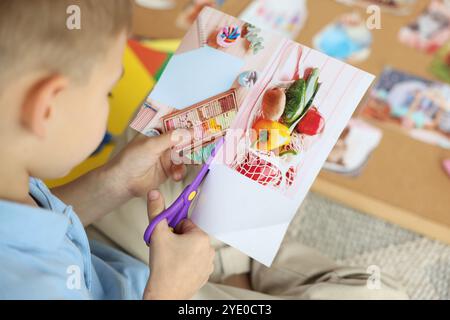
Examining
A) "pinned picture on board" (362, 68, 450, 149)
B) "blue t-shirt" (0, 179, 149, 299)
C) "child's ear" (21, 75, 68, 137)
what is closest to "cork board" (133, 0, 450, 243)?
"pinned picture on board" (362, 68, 450, 149)

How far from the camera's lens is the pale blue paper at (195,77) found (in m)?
0.63

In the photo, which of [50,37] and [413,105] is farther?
[413,105]

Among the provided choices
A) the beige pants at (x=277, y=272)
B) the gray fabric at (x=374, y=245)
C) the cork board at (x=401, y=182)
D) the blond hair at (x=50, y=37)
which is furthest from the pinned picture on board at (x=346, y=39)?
the blond hair at (x=50, y=37)

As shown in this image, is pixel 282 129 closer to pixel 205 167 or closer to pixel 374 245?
pixel 205 167

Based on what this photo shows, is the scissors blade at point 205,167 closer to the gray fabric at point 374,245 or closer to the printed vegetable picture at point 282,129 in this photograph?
the printed vegetable picture at point 282,129

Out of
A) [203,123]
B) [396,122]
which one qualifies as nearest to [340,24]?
[396,122]

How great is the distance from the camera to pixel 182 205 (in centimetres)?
Result: 59

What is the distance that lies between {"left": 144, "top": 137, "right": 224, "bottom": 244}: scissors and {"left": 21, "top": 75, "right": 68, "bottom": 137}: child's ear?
17cm

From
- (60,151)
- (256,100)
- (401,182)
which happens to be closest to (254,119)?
(256,100)

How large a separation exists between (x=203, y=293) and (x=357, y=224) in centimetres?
51

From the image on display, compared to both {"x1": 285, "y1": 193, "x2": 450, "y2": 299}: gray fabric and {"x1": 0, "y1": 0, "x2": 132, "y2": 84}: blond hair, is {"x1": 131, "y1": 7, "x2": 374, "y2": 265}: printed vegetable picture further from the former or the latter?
{"x1": 285, "y1": 193, "x2": 450, "y2": 299}: gray fabric

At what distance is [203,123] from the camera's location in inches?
24.5

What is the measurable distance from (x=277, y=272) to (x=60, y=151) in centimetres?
42
